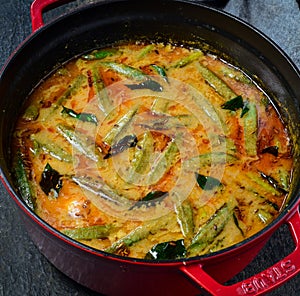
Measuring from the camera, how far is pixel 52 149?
2.26 m

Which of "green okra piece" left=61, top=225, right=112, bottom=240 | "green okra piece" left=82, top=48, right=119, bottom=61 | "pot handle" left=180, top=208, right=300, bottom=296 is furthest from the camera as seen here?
"green okra piece" left=82, top=48, right=119, bottom=61

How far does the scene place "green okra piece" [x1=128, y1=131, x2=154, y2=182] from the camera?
2.21 meters

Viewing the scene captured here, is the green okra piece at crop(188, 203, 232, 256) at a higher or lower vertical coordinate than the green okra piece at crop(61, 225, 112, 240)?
higher

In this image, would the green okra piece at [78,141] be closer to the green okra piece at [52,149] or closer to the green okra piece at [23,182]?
the green okra piece at [52,149]

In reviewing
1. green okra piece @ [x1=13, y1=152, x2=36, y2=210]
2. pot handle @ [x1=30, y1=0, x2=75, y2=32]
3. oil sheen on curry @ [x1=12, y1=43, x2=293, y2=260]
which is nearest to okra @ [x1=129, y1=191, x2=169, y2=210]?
oil sheen on curry @ [x1=12, y1=43, x2=293, y2=260]

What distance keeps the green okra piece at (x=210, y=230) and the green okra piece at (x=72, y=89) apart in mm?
781

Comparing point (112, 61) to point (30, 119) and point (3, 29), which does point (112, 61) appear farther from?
point (3, 29)

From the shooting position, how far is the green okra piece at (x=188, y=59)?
8.46ft

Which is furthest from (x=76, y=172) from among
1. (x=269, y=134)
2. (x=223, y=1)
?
(x=223, y=1)

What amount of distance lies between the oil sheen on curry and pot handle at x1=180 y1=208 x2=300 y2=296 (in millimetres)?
298

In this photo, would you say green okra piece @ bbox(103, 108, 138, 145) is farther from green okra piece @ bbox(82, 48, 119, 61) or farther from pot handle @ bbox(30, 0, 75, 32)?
pot handle @ bbox(30, 0, 75, 32)

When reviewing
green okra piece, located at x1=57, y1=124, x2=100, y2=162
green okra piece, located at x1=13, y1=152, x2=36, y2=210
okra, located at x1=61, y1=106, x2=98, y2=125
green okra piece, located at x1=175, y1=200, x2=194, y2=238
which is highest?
green okra piece, located at x1=175, y1=200, x2=194, y2=238

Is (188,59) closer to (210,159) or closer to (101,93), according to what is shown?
(101,93)

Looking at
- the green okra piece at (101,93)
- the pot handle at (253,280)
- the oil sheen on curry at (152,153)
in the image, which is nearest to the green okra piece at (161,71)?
the oil sheen on curry at (152,153)
